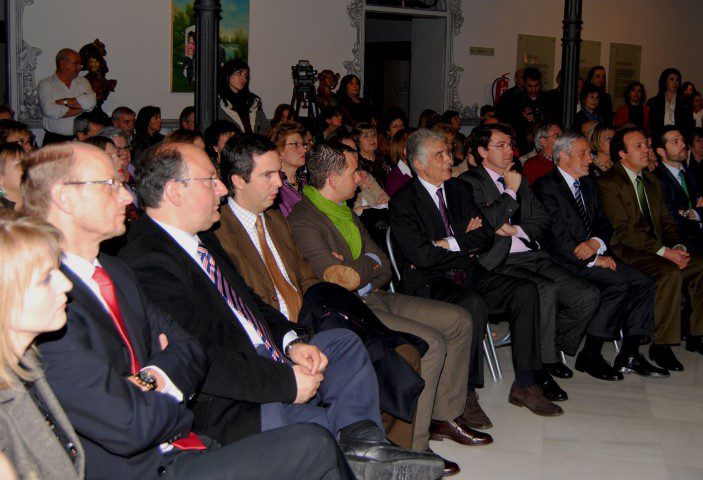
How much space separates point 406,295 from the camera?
3.97 m

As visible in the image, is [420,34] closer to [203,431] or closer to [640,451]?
[640,451]

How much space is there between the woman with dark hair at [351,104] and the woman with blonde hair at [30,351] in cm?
671

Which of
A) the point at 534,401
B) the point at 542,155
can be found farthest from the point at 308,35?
the point at 534,401

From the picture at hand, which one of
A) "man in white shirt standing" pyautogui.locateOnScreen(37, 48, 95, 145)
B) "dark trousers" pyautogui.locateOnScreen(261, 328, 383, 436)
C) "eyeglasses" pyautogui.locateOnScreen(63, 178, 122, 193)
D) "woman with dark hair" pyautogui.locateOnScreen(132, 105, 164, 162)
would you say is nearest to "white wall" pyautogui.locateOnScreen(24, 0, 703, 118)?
"man in white shirt standing" pyautogui.locateOnScreen(37, 48, 95, 145)

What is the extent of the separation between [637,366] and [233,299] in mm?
2790

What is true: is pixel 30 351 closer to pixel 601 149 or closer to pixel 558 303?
pixel 558 303

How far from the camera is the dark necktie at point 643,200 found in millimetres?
5090

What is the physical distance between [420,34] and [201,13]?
7.40 metres

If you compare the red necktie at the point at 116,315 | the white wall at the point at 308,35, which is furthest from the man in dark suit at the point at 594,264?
the white wall at the point at 308,35

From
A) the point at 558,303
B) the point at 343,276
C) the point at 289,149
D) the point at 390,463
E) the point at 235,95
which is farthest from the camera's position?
the point at 235,95

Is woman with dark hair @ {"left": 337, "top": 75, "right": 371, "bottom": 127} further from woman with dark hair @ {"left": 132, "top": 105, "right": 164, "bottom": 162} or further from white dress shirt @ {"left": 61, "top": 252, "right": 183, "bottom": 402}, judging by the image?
white dress shirt @ {"left": 61, "top": 252, "right": 183, "bottom": 402}

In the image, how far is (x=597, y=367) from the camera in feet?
15.0

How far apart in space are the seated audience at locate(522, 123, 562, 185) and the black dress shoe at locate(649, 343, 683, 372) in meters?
1.72

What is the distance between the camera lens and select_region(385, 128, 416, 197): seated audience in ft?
18.4
